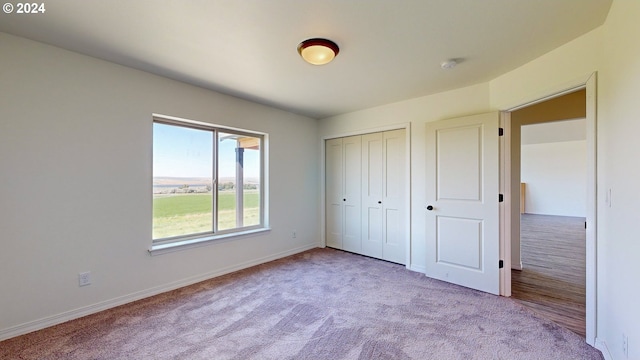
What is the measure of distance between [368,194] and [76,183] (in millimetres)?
3572

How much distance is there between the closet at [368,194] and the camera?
384 centimetres

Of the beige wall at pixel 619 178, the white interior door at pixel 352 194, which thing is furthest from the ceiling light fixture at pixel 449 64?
the white interior door at pixel 352 194

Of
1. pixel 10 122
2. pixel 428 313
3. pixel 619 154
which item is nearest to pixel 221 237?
pixel 10 122

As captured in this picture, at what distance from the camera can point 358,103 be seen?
3.83 meters

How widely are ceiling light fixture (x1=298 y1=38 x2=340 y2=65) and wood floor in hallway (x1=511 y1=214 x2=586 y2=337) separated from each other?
311 centimetres

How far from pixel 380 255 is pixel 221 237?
2.41 meters

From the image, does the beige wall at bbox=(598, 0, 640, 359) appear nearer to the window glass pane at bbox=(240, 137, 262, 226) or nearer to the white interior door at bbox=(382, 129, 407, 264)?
the white interior door at bbox=(382, 129, 407, 264)

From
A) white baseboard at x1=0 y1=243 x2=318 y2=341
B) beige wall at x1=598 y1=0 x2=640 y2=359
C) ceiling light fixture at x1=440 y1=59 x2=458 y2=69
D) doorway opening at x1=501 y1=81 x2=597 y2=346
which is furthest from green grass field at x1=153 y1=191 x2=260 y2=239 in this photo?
beige wall at x1=598 y1=0 x2=640 y2=359

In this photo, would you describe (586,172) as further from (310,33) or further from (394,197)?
(310,33)

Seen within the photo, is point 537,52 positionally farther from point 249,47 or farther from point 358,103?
point 249,47

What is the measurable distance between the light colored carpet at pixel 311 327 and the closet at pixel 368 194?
40.1 inches

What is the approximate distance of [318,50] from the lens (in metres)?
2.11

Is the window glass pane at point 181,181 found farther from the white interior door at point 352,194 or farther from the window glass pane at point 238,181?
the white interior door at point 352,194

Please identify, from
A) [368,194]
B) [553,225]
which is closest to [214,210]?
[368,194]
